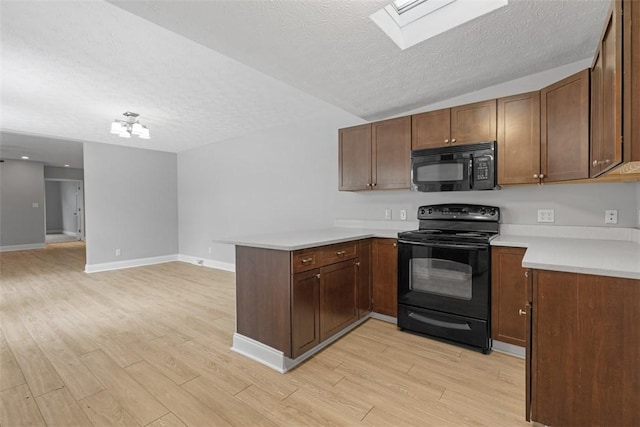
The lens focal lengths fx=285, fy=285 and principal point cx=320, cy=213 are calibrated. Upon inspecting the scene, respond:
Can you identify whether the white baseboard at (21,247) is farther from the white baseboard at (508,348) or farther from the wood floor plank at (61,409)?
the white baseboard at (508,348)

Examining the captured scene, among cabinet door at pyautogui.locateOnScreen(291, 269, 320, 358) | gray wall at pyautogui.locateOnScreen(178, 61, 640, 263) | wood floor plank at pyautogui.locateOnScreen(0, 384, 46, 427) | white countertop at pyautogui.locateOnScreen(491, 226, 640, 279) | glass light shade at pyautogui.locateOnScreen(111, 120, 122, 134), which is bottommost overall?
wood floor plank at pyautogui.locateOnScreen(0, 384, 46, 427)

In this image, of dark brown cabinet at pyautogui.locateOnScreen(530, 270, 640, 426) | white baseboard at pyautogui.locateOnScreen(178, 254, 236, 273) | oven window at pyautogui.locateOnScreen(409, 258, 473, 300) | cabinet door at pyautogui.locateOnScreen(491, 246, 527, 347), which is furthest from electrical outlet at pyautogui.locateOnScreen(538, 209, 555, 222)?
white baseboard at pyautogui.locateOnScreen(178, 254, 236, 273)

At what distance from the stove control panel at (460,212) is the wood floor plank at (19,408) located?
331 centimetres

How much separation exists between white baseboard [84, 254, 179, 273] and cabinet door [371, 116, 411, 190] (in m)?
5.34

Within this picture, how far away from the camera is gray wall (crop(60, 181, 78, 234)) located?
11102mm

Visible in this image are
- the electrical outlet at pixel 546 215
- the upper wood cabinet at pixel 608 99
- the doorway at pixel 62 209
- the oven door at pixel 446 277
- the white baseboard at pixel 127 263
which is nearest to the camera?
the upper wood cabinet at pixel 608 99

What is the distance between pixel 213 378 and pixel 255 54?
2.36 meters

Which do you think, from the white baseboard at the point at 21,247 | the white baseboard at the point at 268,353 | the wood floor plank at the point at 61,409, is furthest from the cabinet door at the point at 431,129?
the white baseboard at the point at 21,247

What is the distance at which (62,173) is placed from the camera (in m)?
9.48

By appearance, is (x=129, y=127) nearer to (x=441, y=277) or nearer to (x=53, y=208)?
(x=441, y=277)

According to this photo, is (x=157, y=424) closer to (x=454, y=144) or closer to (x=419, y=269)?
(x=419, y=269)

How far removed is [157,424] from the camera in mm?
1584

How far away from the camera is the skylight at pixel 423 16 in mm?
1753

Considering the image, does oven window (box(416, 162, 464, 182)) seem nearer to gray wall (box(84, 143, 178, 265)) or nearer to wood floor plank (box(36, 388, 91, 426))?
wood floor plank (box(36, 388, 91, 426))
